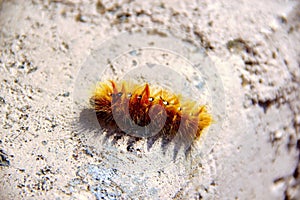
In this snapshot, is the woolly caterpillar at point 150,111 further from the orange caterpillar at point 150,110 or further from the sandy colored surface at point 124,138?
the sandy colored surface at point 124,138

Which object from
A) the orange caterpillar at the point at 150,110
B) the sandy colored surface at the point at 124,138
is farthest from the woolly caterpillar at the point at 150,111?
the sandy colored surface at the point at 124,138

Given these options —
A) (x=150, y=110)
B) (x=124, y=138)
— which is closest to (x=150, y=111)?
(x=150, y=110)

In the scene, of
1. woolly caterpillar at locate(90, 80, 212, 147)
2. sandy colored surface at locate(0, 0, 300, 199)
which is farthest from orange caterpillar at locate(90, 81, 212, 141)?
sandy colored surface at locate(0, 0, 300, 199)

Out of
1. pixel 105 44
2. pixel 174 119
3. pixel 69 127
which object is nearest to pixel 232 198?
pixel 174 119

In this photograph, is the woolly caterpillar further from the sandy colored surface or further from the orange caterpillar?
the sandy colored surface

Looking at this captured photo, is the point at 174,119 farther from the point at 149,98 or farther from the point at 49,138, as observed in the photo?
the point at 49,138
